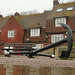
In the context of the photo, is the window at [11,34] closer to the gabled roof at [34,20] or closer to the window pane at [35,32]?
the gabled roof at [34,20]

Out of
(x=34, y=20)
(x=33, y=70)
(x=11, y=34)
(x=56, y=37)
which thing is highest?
(x=34, y=20)

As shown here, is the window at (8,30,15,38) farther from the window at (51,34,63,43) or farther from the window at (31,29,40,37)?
the window at (51,34,63,43)

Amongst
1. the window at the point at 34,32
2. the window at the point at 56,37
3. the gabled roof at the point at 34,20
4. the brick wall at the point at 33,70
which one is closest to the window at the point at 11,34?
the gabled roof at the point at 34,20

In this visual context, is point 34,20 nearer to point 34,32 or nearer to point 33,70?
point 34,32

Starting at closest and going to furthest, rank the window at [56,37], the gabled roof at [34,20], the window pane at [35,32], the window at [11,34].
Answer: the window at [56,37]
the window pane at [35,32]
the gabled roof at [34,20]
the window at [11,34]

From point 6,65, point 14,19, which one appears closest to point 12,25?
point 14,19

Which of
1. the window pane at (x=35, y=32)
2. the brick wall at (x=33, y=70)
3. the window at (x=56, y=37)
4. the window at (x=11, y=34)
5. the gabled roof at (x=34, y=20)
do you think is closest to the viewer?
the brick wall at (x=33, y=70)

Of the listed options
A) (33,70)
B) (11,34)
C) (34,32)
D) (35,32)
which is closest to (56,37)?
(35,32)

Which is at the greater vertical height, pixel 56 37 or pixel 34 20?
pixel 34 20

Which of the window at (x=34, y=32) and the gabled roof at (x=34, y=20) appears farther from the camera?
the gabled roof at (x=34, y=20)

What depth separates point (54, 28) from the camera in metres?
27.4

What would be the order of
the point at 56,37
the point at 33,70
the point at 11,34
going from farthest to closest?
the point at 11,34
the point at 56,37
the point at 33,70

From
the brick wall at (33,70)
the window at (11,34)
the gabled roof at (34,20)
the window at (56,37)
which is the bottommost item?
the brick wall at (33,70)

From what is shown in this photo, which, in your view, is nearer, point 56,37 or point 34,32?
point 56,37
